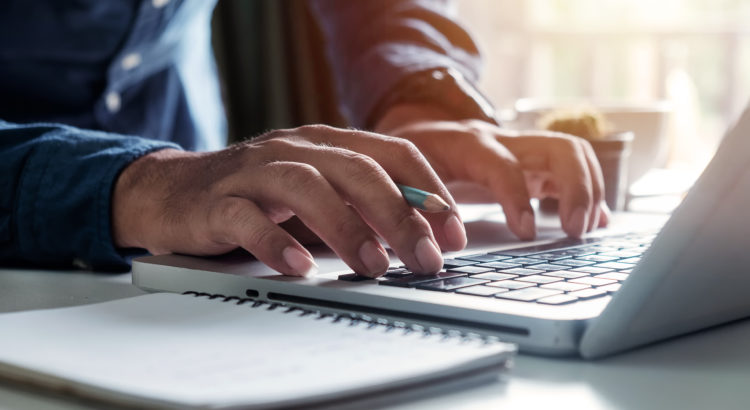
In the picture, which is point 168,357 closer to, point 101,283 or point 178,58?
point 101,283

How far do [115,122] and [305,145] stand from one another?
0.77 metres

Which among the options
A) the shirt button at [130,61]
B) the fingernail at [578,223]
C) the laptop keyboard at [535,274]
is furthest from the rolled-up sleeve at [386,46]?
the laptop keyboard at [535,274]

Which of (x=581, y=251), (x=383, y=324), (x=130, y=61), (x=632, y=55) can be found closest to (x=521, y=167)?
(x=581, y=251)

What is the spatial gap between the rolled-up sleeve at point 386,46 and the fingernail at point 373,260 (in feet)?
2.03

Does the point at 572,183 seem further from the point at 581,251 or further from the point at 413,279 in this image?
the point at 413,279

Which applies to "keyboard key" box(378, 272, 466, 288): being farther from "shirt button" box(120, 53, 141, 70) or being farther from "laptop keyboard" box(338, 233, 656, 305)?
"shirt button" box(120, 53, 141, 70)

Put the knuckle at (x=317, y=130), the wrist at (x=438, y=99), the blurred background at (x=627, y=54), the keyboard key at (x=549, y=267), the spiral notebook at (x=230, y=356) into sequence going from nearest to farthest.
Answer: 1. the spiral notebook at (x=230, y=356)
2. the keyboard key at (x=549, y=267)
3. the knuckle at (x=317, y=130)
4. the wrist at (x=438, y=99)
5. the blurred background at (x=627, y=54)

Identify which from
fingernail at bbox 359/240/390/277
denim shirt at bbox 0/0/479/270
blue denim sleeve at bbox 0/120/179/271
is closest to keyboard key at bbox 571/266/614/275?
fingernail at bbox 359/240/390/277

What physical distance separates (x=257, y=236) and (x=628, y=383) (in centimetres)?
24

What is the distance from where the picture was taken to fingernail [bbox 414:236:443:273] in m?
0.48

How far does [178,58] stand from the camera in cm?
136

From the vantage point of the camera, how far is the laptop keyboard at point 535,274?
427 mm

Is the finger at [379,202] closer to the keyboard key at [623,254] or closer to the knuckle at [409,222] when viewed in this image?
the knuckle at [409,222]

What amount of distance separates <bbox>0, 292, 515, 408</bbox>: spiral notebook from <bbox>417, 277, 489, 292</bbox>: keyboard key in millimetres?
40
